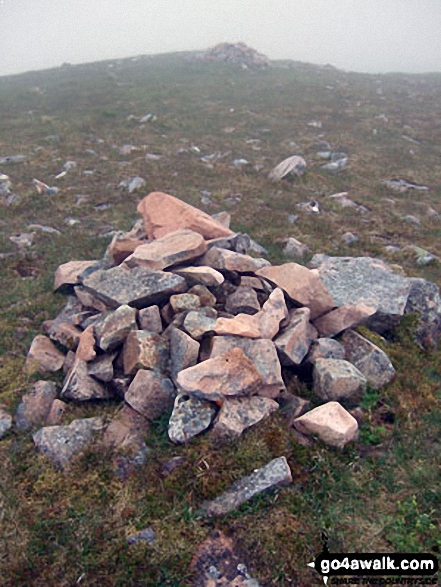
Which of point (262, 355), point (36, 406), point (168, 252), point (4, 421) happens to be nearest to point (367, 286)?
point (262, 355)

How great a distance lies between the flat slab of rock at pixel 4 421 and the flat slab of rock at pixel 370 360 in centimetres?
679

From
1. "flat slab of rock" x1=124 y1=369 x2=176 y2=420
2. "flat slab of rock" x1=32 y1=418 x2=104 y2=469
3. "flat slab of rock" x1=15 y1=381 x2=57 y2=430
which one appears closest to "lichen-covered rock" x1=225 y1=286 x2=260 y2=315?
"flat slab of rock" x1=124 y1=369 x2=176 y2=420

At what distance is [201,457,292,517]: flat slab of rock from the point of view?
21.8ft

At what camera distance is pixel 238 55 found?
62906mm

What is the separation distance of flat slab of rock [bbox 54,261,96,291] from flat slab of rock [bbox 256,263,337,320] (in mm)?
5152

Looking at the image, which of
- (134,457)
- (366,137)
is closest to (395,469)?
(134,457)

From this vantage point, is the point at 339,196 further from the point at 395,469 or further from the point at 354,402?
the point at 395,469

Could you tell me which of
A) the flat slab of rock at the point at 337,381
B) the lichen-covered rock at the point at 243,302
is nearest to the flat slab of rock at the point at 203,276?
the lichen-covered rock at the point at 243,302

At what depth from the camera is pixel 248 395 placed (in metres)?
7.98

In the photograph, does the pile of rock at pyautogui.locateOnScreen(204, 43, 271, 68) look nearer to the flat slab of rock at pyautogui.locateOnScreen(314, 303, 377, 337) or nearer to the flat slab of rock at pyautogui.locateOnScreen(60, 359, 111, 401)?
the flat slab of rock at pyautogui.locateOnScreen(314, 303, 377, 337)

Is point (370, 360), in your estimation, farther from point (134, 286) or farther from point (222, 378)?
point (134, 286)

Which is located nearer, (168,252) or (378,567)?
(378,567)

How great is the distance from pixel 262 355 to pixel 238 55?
213ft

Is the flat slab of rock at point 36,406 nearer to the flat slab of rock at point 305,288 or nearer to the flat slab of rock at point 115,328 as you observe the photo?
the flat slab of rock at point 115,328
